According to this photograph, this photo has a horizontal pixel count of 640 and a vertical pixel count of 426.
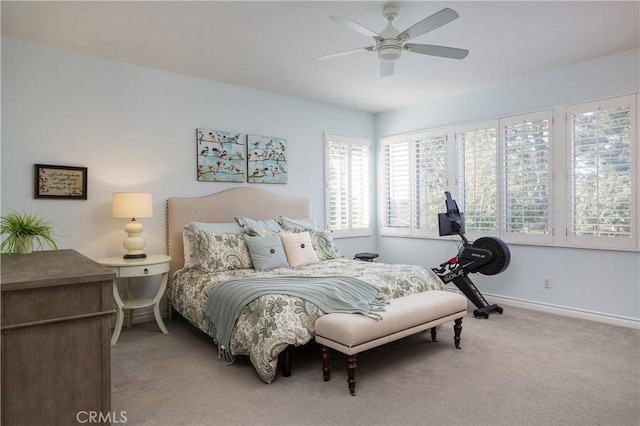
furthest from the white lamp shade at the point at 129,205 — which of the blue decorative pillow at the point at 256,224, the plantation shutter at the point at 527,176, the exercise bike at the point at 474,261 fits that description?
the plantation shutter at the point at 527,176

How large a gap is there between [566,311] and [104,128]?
5.33 metres

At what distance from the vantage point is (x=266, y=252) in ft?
13.0

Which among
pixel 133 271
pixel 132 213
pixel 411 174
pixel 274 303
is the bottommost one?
pixel 274 303

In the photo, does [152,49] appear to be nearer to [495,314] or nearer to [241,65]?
[241,65]

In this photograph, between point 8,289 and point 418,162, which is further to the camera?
point 418,162

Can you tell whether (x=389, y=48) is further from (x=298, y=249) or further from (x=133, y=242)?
(x=133, y=242)

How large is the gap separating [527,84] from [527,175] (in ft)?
3.56

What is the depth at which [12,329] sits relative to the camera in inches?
57.1

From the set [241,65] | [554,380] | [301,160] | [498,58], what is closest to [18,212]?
[241,65]

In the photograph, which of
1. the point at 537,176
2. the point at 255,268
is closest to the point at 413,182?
the point at 537,176

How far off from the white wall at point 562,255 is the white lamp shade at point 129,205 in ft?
12.8

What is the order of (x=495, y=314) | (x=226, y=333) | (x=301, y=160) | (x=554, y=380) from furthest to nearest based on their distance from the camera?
(x=301, y=160)
(x=495, y=314)
(x=226, y=333)
(x=554, y=380)

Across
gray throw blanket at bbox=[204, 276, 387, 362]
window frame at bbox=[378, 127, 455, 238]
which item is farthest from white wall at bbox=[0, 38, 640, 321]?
gray throw blanket at bbox=[204, 276, 387, 362]

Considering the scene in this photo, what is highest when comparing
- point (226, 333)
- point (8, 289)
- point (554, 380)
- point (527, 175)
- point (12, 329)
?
point (527, 175)
